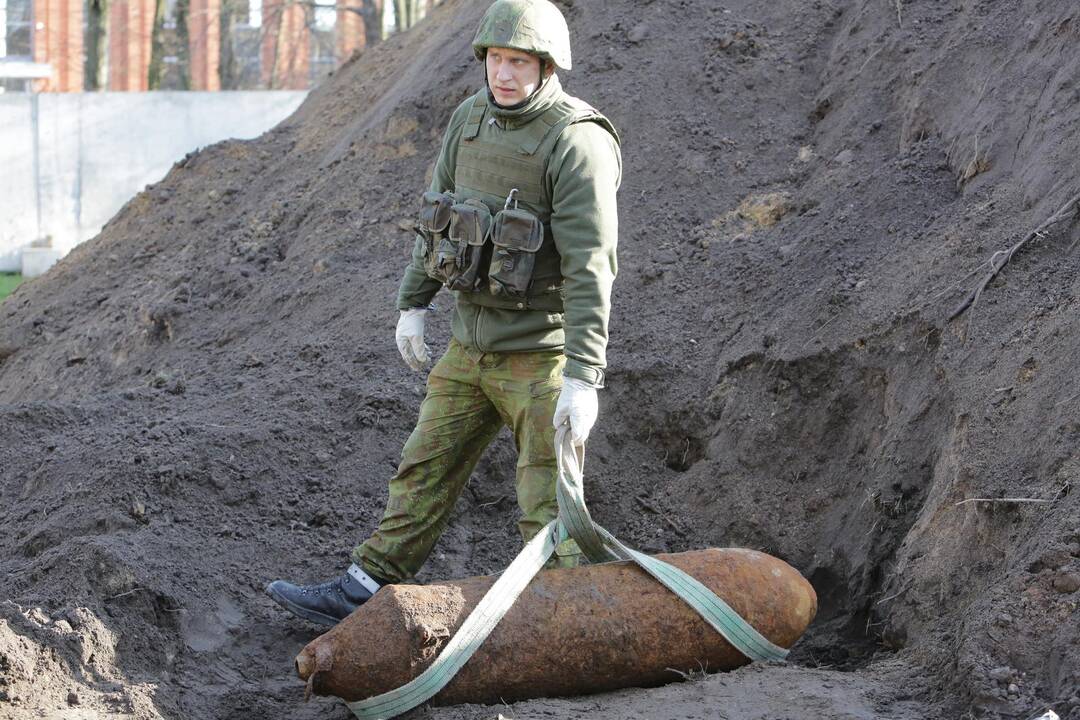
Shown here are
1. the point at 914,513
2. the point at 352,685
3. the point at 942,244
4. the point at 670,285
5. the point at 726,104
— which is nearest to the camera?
Answer: the point at 352,685

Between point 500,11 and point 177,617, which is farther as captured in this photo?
point 177,617

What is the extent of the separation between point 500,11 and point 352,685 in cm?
226

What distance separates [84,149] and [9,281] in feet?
8.79

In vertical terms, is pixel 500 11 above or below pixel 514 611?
above

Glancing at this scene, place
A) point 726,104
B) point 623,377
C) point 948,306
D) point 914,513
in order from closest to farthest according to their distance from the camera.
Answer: point 914,513 → point 948,306 → point 623,377 → point 726,104

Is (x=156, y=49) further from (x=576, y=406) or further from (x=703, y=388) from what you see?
(x=576, y=406)

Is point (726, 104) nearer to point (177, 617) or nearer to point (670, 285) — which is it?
point (670, 285)

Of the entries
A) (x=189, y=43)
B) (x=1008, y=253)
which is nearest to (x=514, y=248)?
(x=1008, y=253)

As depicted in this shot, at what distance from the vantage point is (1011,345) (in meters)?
4.63

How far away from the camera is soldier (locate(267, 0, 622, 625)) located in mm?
3934

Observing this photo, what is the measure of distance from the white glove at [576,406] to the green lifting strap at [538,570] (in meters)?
0.05

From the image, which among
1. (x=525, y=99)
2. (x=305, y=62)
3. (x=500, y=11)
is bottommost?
(x=305, y=62)

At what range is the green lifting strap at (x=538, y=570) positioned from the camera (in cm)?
366

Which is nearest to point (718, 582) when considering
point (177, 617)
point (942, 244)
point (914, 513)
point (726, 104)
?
point (914, 513)
